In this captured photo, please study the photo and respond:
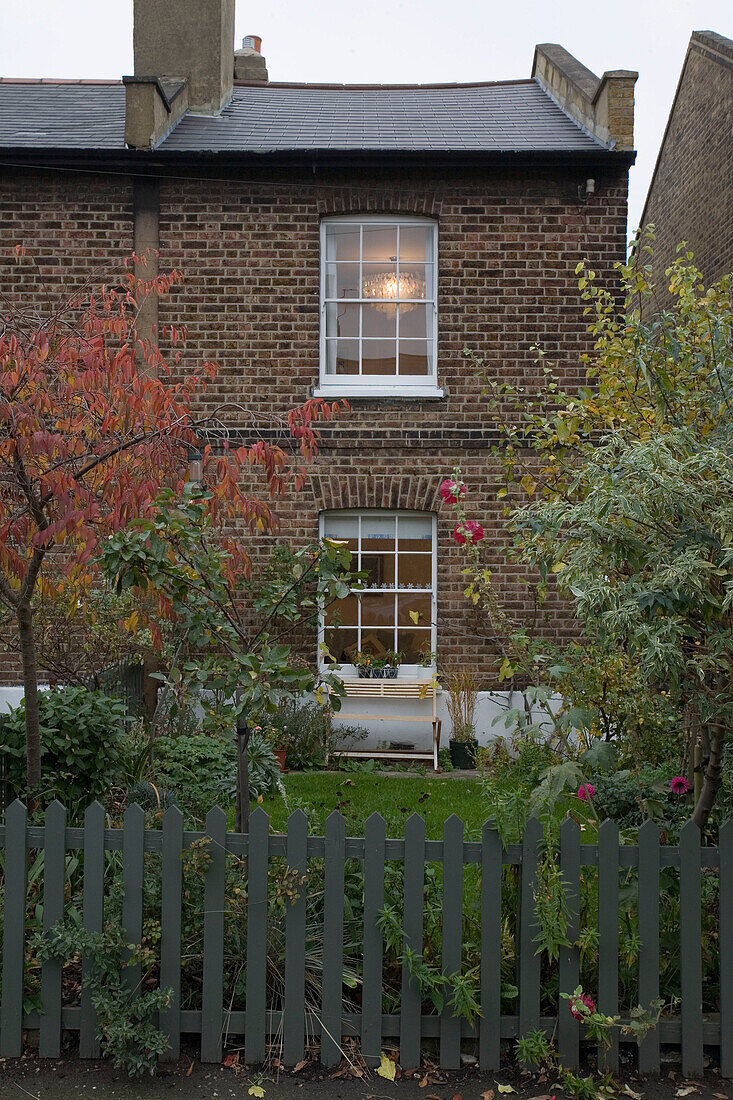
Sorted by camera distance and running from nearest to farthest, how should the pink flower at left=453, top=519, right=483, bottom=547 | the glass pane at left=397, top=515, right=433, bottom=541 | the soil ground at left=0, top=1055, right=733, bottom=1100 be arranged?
1. the soil ground at left=0, top=1055, right=733, bottom=1100
2. the pink flower at left=453, top=519, right=483, bottom=547
3. the glass pane at left=397, top=515, right=433, bottom=541

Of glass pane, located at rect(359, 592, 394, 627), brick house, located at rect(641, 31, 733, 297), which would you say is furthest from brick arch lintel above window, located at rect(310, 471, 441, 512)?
brick house, located at rect(641, 31, 733, 297)

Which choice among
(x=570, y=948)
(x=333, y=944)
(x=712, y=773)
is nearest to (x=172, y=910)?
(x=333, y=944)

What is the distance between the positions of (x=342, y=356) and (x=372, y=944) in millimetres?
7951

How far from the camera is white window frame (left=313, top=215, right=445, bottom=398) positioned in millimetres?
10508

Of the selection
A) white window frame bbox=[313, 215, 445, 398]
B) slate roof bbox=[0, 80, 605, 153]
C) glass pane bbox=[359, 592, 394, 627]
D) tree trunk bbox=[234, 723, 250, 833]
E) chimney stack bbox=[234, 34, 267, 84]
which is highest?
chimney stack bbox=[234, 34, 267, 84]

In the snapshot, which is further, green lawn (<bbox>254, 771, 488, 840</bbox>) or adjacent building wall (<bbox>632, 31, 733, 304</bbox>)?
adjacent building wall (<bbox>632, 31, 733, 304</bbox>)

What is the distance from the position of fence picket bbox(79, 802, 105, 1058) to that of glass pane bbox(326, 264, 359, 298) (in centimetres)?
803

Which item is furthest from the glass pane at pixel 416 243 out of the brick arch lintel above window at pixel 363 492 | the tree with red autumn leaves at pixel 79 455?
the tree with red autumn leaves at pixel 79 455

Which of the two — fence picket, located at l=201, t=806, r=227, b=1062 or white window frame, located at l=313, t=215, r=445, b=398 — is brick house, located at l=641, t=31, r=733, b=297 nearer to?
white window frame, located at l=313, t=215, r=445, b=398

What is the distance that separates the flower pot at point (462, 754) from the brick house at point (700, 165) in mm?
6496

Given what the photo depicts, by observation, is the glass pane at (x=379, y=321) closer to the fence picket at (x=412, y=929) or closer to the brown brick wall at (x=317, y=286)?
the brown brick wall at (x=317, y=286)

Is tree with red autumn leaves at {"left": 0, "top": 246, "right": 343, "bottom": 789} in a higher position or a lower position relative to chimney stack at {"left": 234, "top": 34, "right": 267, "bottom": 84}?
lower

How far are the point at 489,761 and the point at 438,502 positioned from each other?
2959 millimetres

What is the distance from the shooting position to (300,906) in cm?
378
